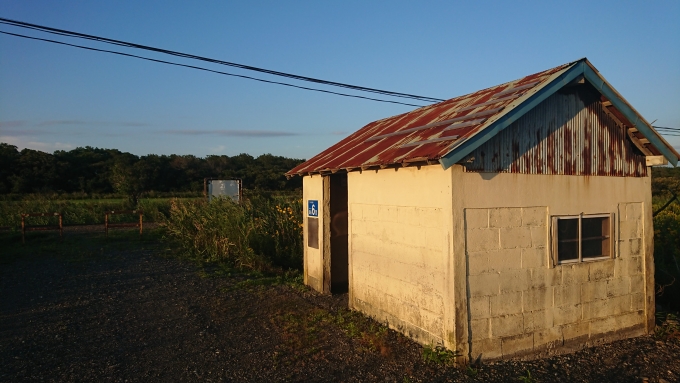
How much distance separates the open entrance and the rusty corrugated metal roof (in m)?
0.66

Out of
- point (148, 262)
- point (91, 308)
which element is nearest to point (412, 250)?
point (91, 308)

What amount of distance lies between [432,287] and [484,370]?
1210 millimetres

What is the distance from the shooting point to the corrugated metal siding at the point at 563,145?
6555mm

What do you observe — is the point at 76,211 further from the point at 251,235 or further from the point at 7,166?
the point at 251,235

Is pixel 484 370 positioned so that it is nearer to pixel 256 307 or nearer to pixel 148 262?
pixel 256 307

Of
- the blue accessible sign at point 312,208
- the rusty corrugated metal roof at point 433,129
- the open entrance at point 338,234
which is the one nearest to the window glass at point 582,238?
the rusty corrugated metal roof at point 433,129

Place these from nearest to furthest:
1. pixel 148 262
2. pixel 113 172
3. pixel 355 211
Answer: pixel 355 211
pixel 148 262
pixel 113 172

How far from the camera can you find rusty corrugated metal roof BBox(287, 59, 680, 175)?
6.32 m

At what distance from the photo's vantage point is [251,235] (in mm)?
13680

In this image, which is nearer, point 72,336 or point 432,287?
point 432,287

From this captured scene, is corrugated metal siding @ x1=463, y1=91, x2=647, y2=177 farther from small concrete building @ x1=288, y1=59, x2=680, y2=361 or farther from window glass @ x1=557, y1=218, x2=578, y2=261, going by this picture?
window glass @ x1=557, y1=218, x2=578, y2=261

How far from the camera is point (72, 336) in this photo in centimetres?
762

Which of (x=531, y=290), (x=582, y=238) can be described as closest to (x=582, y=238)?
(x=582, y=238)

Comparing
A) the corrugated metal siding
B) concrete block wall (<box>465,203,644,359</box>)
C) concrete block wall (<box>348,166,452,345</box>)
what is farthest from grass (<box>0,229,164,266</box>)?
the corrugated metal siding
